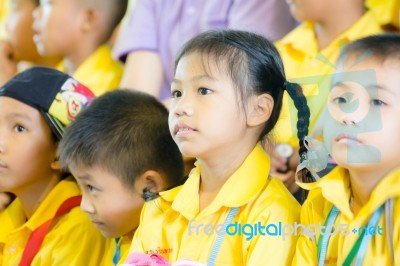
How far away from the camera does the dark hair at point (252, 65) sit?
105 cm

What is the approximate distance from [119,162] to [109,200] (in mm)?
68

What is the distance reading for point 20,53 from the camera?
2213 millimetres

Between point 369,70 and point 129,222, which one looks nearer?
point 369,70

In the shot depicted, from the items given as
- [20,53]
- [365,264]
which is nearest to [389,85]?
[365,264]

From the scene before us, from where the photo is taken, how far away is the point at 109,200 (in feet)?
4.02

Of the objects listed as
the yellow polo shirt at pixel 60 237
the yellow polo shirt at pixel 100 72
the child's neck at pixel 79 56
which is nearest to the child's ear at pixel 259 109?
the yellow polo shirt at pixel 60 237

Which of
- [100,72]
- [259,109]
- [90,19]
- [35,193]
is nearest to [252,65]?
[259,109]

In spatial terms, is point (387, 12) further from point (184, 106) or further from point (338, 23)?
point (184, 106)

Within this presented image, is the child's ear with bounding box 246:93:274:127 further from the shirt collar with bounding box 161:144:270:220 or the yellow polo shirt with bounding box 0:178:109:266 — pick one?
the yellow polo shirt with bounding box 0:178:109:266

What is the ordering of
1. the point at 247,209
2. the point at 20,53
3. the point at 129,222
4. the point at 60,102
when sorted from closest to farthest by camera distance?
the point at 247,209, the point at 129,222, the point at 60,102, the point at 20,53

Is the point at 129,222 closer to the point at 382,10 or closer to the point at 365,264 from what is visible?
the point at 365,264

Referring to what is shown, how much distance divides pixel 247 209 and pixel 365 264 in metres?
0.20

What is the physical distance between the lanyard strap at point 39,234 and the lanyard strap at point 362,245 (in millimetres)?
650

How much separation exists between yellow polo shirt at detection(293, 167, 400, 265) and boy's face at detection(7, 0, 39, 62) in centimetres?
145
